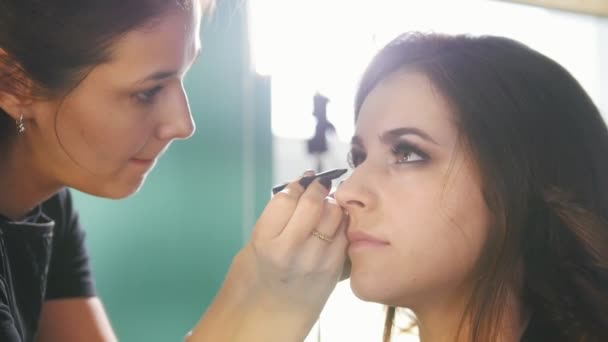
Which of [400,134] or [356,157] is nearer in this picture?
[400,134]

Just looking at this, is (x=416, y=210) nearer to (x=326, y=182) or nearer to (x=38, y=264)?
(x=326, y=182)

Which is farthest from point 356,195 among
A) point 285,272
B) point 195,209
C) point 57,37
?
point 195,209

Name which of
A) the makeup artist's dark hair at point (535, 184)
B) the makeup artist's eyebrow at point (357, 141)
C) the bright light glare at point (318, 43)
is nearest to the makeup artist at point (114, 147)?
the makeup artist's eyebrow at point (357, 141)

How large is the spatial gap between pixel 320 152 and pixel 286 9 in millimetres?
425

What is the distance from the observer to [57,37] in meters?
0.75

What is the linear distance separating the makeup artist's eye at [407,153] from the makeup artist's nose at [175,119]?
348 mm

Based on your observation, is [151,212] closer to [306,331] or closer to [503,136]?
[306,331]

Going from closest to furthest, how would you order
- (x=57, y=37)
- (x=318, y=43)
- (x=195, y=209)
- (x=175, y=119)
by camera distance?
1. (x=57, y=37)
2. (x=175, y=119)
3. (x=195, y=209)
4. (x=318, y=43)

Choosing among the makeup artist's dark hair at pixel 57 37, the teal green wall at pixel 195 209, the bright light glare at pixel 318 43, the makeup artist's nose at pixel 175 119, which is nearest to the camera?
the makeup artist's dark hair at pixel 57 37

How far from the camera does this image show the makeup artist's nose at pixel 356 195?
31.9 inches

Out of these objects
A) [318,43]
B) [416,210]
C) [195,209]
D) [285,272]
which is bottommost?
[195,209]

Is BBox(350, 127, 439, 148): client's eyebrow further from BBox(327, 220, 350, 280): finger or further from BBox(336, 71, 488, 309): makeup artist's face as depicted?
BBox(327, 220, 350, 280): finger

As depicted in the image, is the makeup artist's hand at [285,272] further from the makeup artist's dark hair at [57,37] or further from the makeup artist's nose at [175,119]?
the makeup artist's dark hair at [57,37]

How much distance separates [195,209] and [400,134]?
2.50 feet
